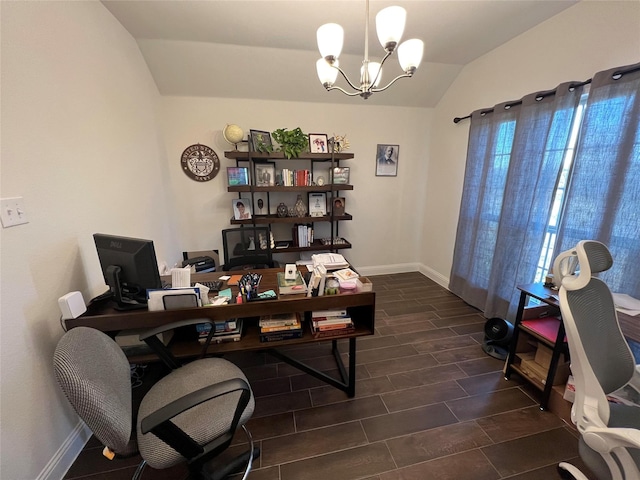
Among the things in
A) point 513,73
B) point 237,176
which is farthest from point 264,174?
point 513,73

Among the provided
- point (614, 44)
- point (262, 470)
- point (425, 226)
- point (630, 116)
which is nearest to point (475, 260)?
point (425, 226)

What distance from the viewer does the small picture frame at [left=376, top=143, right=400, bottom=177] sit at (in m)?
3.45

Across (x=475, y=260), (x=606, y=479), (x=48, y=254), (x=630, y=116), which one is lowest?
(x=606, y=479)

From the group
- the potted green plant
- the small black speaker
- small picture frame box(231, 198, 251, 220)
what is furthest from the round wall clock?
the small black speaker

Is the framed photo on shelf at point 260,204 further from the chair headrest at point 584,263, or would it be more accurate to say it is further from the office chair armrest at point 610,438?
the office chair armrest at point 610,438

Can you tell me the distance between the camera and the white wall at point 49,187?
1104 mm

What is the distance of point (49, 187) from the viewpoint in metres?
1.31

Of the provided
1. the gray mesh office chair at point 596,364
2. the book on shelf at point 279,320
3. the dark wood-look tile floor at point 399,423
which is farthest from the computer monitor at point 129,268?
the gray mesh office chair at point 596,364

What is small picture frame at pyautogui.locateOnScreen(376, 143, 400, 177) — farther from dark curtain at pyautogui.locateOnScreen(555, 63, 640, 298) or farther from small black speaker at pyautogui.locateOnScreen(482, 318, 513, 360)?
small black speaker at pyautogui.locateOnScreen(482, 318, 513, 360)

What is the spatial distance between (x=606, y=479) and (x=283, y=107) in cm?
360

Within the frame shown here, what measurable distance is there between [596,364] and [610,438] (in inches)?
10.8

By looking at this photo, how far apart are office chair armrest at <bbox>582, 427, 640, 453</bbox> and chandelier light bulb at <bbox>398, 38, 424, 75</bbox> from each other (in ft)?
5.45

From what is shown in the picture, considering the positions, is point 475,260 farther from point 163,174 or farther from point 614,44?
point 163,174

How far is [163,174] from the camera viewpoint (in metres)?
2.75
